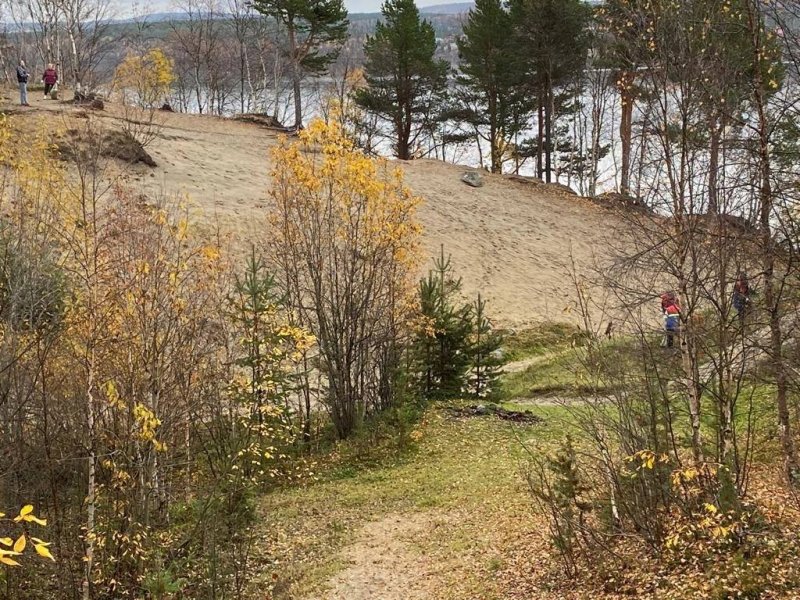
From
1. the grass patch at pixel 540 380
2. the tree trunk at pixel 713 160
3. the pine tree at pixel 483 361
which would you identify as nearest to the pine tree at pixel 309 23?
the grass patch at pixel 540 380

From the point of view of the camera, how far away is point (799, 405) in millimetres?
8195

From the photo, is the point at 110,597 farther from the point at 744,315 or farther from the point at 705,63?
the point at 705,63

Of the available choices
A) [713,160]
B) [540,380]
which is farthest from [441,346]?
[713,160]

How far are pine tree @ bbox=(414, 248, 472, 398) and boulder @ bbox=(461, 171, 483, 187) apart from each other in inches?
783

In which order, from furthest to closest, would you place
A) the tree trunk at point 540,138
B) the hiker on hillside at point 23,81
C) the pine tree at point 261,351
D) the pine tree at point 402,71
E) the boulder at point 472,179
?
the tree trunk at point 540,138 → the pine tree at point 402,71 → the boulder at point 472,179 → the hiker on hillside at point 23,81 → the pine tree at point 261,351

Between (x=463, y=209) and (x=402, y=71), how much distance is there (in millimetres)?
10411

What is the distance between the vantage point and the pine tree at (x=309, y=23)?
3359cm

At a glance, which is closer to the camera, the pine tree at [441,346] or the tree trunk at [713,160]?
the tree trunk at [713,160]

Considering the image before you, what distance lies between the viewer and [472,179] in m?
Result: 35.6

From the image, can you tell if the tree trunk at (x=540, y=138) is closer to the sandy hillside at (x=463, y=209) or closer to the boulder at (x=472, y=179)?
the sandy hillside at (x=463, y=209)

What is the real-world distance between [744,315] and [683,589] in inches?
115

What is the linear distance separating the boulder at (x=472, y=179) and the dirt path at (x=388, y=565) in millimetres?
26582

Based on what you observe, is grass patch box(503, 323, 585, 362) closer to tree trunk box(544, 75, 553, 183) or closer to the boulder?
the boulder

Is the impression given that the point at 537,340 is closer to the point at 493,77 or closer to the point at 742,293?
the point at 742,293
